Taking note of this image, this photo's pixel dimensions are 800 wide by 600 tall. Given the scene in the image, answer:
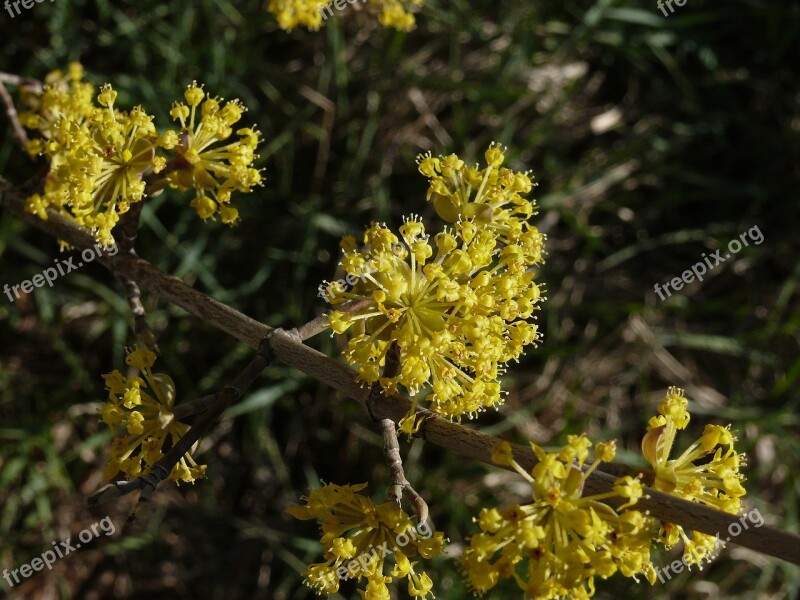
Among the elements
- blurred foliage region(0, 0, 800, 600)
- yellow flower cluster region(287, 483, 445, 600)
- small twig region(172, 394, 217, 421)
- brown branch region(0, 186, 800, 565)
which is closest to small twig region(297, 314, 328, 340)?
brown branch region(0, 186, 800, 565)

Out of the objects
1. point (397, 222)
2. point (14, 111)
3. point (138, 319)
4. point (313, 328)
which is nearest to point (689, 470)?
point (313, 328)

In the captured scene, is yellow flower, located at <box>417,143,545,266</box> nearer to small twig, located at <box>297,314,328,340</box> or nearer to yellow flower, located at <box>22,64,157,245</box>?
small twig, located at <box>297,314,328,340</box>

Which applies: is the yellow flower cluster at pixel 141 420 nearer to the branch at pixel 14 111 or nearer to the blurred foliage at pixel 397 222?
the branch at pixel 14 111

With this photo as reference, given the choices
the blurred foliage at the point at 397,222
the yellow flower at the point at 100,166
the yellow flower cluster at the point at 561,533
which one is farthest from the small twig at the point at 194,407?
the blurred foliage at the point at 397,222

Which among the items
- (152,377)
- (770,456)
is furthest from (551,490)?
(770,456)

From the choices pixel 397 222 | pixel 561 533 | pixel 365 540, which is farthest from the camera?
pixel 397 222

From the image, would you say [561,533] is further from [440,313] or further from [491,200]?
[491,200]
